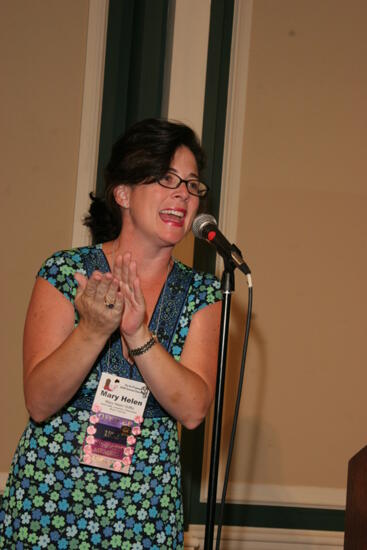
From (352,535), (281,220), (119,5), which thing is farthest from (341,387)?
(119,5)

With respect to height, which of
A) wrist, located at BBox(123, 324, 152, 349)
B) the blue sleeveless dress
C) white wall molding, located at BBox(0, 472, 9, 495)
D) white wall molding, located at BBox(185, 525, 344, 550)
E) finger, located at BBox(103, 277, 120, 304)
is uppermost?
finger, located at BBox(103, 277, 120, 304)

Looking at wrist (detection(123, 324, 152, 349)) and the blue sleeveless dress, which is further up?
wrist (detection(123, 324, 152, 349))

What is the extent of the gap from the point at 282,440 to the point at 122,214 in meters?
1.59

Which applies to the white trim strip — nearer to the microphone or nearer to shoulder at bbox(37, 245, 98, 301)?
shoulder at bbox(37, 245, 98, 301)

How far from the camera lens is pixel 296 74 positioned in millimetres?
3408

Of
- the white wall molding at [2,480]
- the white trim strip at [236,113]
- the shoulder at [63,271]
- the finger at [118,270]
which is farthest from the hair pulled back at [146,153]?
the white wall molding at [2,480]

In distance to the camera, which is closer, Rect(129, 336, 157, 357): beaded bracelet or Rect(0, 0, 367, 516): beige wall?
Rect(129, 336, 157, 357): beaded bracelet

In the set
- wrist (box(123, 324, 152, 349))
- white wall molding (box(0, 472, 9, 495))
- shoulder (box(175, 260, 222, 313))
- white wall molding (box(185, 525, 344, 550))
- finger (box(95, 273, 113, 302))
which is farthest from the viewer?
white wall molding (box(185, 525, 344, 550))

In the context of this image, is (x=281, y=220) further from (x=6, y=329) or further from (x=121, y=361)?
(x=121, y=361)

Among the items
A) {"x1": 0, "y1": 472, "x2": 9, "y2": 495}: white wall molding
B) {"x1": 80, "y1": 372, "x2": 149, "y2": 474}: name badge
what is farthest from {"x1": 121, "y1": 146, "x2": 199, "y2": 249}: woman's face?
{"x1": 0, "y1": 472, "x2": 9, "y2": 495}: white wall molding

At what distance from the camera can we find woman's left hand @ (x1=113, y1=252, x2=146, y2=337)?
5.93 feet

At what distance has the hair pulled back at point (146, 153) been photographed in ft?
6.93

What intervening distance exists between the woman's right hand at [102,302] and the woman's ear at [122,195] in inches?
18.8

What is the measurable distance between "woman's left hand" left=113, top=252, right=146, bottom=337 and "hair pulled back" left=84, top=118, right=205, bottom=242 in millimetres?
380
